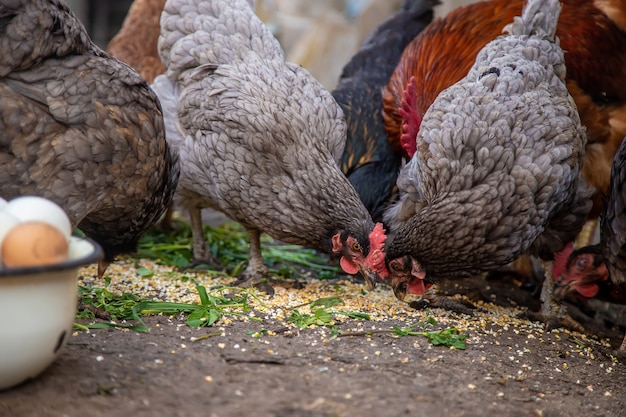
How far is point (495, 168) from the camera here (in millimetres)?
2855

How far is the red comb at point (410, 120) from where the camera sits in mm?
3469

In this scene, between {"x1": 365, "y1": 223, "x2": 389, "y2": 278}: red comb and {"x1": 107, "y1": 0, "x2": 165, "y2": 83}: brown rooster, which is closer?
{"x1": 365, "y1": 223, "x2": 389, "y2": 278}: red comb

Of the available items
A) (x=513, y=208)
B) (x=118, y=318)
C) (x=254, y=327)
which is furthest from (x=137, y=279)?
(x=513, y=208)

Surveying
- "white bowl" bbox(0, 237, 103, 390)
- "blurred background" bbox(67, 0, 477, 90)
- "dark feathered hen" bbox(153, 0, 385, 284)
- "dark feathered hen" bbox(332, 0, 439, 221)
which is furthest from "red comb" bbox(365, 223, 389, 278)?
"blurred background" bbox(67, 0, 477, 90)

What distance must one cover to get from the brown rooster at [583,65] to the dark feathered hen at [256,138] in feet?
1.83

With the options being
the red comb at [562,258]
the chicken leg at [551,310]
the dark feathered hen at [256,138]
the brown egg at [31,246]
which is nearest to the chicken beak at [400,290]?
the dark feathered hen at [256,138]

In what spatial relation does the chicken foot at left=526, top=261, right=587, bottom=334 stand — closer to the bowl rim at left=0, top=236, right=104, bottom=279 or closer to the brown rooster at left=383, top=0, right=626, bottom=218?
the brown rooster at left=383, top=0, right=626, bottom=218

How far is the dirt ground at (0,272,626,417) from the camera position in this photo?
1905 millimetres

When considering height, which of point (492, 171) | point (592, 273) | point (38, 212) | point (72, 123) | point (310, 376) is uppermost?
point (492, 171)

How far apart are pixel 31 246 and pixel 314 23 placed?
6.92 m

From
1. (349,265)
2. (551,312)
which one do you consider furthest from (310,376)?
(551,312)

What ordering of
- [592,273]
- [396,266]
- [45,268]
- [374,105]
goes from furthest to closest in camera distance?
[374,105], [592,273], [396,266], [45,268]

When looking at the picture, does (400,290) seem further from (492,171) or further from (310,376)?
(310,376)

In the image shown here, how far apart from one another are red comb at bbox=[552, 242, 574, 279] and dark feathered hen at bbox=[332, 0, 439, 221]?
2.90 ft
